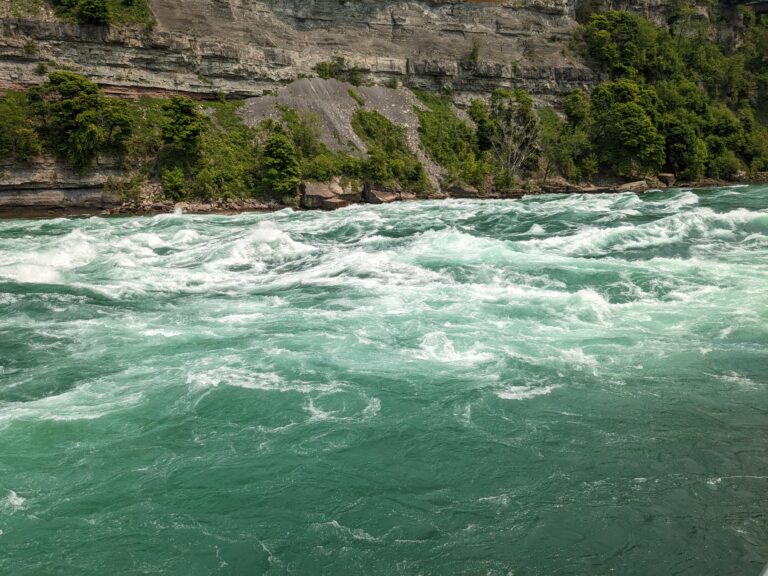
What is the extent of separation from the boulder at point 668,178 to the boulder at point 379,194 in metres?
26.2

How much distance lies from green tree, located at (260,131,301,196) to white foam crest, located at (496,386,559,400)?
119 ft

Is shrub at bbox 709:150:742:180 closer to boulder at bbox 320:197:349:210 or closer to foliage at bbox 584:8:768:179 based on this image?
foliage at bbox 584:8:768:179

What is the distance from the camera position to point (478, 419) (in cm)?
1029

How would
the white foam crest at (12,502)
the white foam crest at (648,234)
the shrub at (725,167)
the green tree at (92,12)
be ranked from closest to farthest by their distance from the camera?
the white foam crest at (12,502) → the white foam crest at (648,234) → the green tree at (92,12) → the shrub at (725,167)

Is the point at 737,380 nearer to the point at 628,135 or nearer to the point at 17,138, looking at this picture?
the point at 17,138

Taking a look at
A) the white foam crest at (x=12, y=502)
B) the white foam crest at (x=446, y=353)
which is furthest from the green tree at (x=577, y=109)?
the white foam crest at (x=12, y=502)

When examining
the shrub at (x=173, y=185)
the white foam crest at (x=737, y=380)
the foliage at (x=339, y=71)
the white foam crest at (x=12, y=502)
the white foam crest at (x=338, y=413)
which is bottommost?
the white foam crest at (x=12, y=502)

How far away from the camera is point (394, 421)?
10.3 m

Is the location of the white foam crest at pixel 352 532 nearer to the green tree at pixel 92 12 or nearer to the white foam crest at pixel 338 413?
the white foam crest at pixel 338 413

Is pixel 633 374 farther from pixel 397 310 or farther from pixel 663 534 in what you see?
pixel 397 310

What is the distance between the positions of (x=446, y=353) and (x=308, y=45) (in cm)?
5411

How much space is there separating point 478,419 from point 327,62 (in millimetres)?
55075

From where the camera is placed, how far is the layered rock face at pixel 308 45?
48.6 m

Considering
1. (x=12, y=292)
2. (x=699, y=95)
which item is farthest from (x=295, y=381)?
(x=699, y=95)
